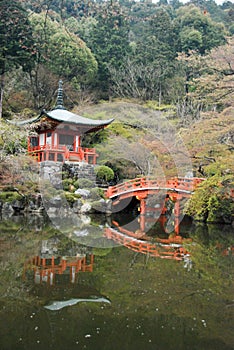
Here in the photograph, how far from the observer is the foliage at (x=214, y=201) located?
12.6m

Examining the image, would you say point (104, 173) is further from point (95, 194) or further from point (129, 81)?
point (129, 81)

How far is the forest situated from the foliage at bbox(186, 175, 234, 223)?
2.8 inches

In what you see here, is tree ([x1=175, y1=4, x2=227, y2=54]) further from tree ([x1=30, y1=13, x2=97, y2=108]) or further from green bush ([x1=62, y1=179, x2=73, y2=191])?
green bush ([x1=62, y1=179, x2=73, y2=191])

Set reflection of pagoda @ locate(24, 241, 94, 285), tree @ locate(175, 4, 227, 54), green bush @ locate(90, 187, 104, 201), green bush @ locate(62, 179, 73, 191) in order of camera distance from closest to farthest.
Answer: reflection of pagoda @ locate(24, 241, 94, 285), green bush @ locate(90, 187, 104, 201), green bush @ locate(62, 179, 73, 191), tree @ locate(175, 4, 227, 54)

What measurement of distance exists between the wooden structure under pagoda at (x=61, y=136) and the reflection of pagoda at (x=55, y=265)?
11.0 meters

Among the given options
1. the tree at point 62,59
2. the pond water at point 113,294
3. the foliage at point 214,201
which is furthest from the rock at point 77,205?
the tree at point 62,59

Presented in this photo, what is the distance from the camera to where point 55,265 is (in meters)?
6.86

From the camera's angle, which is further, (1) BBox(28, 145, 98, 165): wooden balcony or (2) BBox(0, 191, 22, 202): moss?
(1) BBox(28, 145, 98, 165): wooden balcony

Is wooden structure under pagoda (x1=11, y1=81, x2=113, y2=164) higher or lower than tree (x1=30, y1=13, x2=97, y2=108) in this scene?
lower

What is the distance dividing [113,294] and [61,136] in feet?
49.8

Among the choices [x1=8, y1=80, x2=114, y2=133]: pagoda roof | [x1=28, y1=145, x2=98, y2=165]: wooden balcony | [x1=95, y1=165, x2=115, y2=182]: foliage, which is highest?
[x1=8, y1=80, x2=114, y2=133]: pagoda roof

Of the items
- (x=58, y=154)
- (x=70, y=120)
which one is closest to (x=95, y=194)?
(x=58, y=154)

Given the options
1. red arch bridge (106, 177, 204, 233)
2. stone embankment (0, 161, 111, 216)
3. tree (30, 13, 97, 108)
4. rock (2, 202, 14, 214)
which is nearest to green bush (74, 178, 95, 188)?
stone embankment (0, 161, 111, 216)

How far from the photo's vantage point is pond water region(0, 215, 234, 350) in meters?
3.85
